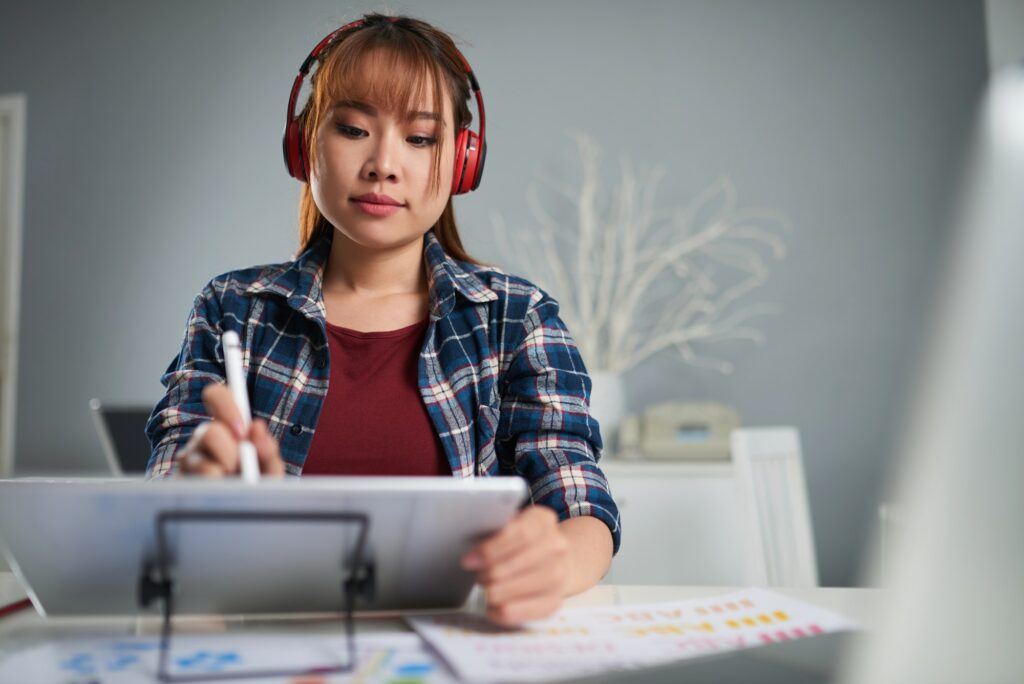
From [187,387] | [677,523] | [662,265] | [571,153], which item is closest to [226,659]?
[187,387]

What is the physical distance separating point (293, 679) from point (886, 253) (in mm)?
2725

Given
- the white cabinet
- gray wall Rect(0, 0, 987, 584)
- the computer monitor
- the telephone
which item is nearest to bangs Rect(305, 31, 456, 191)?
the computer monitor

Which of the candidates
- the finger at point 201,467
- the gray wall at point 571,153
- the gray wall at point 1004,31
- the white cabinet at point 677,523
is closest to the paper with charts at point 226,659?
the finger at point 201,467

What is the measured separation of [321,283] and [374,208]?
0.19 metres

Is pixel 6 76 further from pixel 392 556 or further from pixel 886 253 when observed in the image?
pixel 392 556

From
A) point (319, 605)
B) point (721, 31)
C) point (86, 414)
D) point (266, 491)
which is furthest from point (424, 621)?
point (86, 414)

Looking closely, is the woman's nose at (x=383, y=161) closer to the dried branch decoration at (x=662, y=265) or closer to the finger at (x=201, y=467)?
the finger at (x=201, y=467)

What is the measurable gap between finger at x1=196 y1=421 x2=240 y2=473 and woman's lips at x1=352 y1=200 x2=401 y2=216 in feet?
1.24

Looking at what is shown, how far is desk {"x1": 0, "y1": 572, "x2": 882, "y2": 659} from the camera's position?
2.00 feet

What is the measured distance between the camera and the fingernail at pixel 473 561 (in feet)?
1.95

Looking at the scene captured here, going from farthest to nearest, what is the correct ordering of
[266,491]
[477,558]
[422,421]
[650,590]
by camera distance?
[422,421], [650,590], [477,558], [266,491]

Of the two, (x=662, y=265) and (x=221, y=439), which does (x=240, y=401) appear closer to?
(x=221, y=439)

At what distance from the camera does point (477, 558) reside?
0.60 metres

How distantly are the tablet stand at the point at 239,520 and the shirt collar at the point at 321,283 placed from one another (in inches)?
19.3
